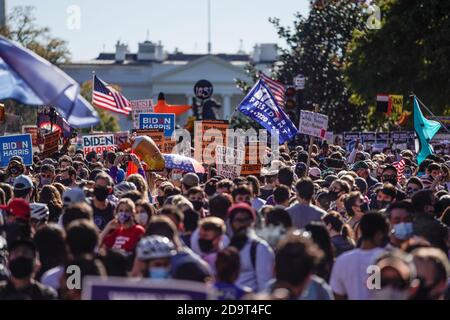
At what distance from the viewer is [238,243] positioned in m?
8.75

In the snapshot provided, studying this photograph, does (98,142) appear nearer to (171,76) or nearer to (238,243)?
(238,243)

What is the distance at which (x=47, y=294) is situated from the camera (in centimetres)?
754

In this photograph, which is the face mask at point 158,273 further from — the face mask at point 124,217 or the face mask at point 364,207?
the face mask at point 364,207

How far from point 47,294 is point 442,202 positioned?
5.42m

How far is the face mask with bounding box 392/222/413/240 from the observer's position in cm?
956

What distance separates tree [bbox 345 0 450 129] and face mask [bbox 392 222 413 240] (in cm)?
3090

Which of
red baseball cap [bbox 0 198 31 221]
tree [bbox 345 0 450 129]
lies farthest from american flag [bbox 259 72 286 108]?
red baseball cap [bbox 0 198 31 221]

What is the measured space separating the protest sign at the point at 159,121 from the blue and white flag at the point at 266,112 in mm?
3116

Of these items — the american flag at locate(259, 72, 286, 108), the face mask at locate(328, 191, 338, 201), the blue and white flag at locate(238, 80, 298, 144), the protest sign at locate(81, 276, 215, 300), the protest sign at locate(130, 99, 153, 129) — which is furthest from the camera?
the american flag at locate(259, 72, 286, 108)

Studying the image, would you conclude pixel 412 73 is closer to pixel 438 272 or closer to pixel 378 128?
pixel 378 128

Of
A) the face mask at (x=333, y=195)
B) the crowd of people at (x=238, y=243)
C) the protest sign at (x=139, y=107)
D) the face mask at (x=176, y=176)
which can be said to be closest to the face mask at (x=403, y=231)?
the crowd of people at (x=238, y=243)

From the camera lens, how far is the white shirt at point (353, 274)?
27.0 ft

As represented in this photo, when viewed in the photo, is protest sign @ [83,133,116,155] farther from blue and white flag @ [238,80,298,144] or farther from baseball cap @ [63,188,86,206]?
baseball cap @ [63,188,86,206]

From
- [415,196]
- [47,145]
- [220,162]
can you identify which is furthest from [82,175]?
[415,196]
